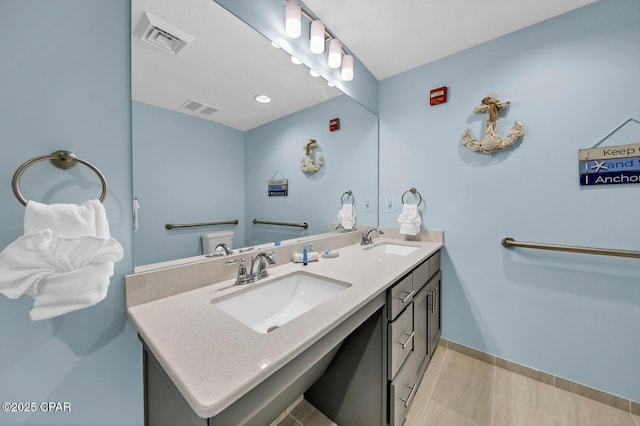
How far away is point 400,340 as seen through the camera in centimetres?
110

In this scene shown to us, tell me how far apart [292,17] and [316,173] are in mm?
836

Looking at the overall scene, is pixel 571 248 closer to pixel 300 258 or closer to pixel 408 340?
pixel 408 340

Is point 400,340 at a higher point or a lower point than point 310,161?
lower

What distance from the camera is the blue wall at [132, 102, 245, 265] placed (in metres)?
0.79

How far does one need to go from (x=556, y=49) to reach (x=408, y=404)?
2242 millimetres

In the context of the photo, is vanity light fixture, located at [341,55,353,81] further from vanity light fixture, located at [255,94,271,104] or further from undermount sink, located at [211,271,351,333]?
undermount sink, located at [211,271,351,333]

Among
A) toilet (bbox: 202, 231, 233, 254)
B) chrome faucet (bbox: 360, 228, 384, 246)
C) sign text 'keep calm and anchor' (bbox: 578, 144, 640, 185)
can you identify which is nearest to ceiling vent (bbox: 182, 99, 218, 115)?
toilet (bbox: 202, 231, 233, 254)

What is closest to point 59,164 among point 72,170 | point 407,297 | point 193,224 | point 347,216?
point 72,170

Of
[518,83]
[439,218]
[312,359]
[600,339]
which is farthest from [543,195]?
[312,359]

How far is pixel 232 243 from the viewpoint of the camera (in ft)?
3.50

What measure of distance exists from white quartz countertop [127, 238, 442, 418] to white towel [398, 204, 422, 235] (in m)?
0.92

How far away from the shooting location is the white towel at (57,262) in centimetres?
50

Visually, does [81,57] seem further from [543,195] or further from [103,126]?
[543,195]

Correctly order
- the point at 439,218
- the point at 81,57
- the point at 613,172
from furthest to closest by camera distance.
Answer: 1. the point at 439,218
2. the point at 613,172
3. the point at 81,57
